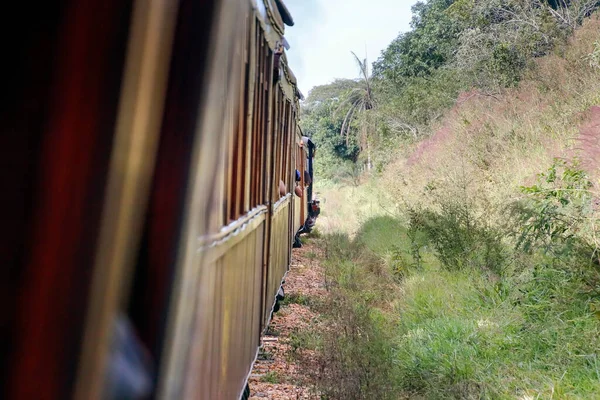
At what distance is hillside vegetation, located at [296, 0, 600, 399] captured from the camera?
14.8 ft

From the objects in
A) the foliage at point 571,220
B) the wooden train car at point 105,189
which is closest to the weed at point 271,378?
the foliage at point 571,220

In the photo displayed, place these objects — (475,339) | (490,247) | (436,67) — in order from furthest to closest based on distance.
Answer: (436,67)
(490,247)
(475,339)

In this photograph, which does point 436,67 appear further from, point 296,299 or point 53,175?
point 53,175

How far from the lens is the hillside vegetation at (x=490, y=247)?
450cm

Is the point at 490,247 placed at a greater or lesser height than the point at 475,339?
greater

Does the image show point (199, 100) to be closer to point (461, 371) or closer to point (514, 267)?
point (461, 371)

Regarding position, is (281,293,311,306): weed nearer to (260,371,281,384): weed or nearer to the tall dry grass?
the tall dry grass

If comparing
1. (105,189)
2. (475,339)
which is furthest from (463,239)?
(105,189)

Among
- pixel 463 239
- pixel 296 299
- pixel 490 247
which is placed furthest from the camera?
pixel 296 299

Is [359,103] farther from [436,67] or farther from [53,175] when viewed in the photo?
[53,175]

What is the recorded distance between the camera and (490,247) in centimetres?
706

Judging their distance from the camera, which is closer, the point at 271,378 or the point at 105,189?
the point at 105,189

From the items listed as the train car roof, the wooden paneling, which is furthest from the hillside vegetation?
the wooden paneling

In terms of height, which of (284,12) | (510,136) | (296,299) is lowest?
(296,299)
